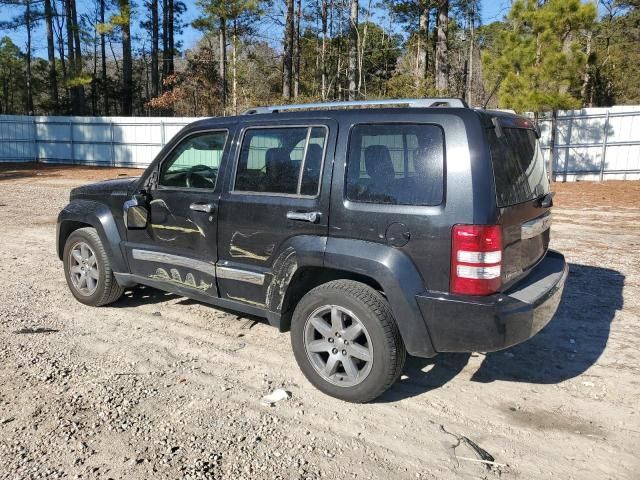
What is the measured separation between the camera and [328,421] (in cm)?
328

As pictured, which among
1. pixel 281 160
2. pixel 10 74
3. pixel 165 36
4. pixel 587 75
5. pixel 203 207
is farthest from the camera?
pixel 10 74

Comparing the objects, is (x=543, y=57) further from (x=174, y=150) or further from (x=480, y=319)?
(x=480, y=319)

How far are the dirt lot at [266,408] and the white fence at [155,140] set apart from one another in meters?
14.7

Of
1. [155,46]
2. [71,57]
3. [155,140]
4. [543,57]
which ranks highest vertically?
[155,46]

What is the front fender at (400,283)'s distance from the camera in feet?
Result: 10.3

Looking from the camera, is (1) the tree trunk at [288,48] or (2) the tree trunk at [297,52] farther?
(2) the tree trunk at [297,52]

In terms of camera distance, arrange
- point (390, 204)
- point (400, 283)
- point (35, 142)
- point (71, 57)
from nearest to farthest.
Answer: point (400, 283) → point (390, 204) → point (35, 142) → point (71, 57)

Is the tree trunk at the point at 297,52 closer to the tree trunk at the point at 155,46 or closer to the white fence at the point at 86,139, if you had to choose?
the white fence at the point at 86,139

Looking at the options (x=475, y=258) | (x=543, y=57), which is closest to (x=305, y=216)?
(x=475, y=258)

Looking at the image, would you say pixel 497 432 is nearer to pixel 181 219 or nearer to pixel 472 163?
pixel 472 163

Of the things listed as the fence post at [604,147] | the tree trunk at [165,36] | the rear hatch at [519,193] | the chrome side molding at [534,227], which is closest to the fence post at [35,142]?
the tree trunk at [165,36]

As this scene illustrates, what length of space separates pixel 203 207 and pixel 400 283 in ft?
5.79

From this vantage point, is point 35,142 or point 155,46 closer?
point 35,142

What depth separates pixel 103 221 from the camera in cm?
493
